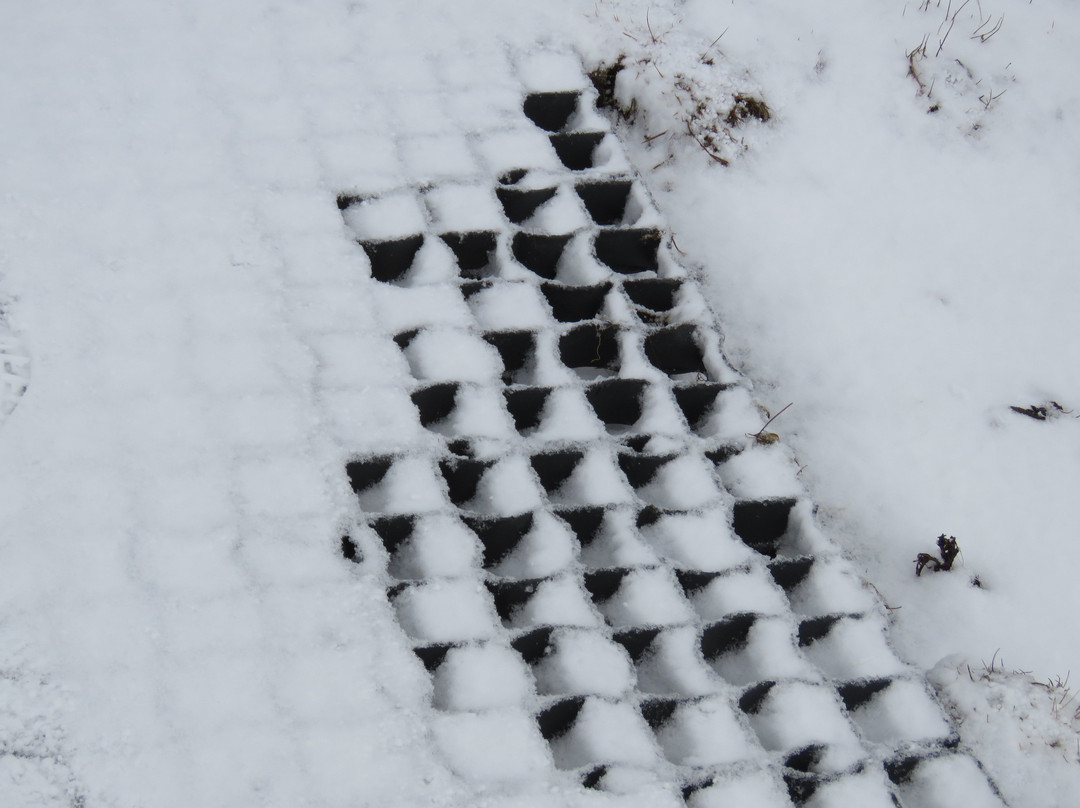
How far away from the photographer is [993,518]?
258cm

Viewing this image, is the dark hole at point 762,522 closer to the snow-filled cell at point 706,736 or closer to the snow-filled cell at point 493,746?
the snow-filled cell at point 706,736

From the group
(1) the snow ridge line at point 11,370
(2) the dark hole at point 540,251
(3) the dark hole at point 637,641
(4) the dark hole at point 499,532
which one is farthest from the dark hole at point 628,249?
(1) the snow ridge line at point 11,370

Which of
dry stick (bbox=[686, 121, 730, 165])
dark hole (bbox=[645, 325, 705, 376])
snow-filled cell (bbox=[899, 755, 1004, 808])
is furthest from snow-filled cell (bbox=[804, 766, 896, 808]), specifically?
dry stick (bbox=[686, 121, 730, 165])

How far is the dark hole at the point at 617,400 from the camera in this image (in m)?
2.49

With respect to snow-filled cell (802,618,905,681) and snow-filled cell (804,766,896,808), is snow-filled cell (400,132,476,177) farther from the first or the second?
snow-filled cell (804,766,896,808)

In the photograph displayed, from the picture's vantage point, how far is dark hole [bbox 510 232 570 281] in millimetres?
2758

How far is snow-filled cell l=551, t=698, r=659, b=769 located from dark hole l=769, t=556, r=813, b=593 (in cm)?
54

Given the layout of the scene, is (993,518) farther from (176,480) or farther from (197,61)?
(197,61)

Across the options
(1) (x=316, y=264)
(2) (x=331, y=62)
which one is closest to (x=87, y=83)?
(2) (x=331, y=62)

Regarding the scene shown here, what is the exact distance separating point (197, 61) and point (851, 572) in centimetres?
249

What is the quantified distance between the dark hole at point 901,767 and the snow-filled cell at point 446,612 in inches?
35.9

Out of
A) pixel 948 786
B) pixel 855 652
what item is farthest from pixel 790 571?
pixel 948 786

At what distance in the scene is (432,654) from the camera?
6.52 ft

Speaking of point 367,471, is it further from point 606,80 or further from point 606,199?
point 606,80
